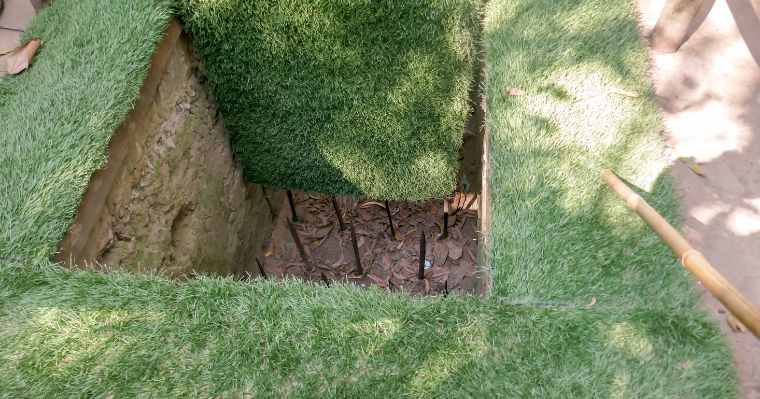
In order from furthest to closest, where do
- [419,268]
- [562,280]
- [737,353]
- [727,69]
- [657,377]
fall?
[419,268] → [727,69] → [562,280] → [737,353] → [657,377]

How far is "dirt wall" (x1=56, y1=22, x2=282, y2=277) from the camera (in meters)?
2.24

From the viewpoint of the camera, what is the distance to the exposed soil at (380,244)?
355cm

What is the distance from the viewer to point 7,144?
2236 mm

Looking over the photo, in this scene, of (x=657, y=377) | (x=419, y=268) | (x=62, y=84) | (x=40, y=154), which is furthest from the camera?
(x=419, y=268)

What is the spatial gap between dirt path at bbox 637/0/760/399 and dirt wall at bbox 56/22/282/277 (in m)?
2.36

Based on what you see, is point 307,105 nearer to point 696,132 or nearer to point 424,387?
point 424,387

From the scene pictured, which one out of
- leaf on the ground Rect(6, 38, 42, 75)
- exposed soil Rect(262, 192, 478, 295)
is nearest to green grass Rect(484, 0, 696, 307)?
exposed soil Rect(262, 192, 478, 295)

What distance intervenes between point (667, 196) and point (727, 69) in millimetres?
1034

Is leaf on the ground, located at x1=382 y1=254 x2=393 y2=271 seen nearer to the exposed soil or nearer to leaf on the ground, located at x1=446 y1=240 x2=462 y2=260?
the exposed soil

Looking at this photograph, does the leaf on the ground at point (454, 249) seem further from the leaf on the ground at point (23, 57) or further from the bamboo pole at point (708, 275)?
the leaf on the ground at point (23, 57)

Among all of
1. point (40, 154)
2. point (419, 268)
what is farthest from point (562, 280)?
point (40, 154)

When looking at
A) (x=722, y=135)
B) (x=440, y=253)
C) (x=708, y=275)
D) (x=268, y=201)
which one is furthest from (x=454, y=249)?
(x=708, y=275)

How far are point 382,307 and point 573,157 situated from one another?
1.13 m

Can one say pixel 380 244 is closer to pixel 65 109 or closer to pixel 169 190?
pixel 169 190
